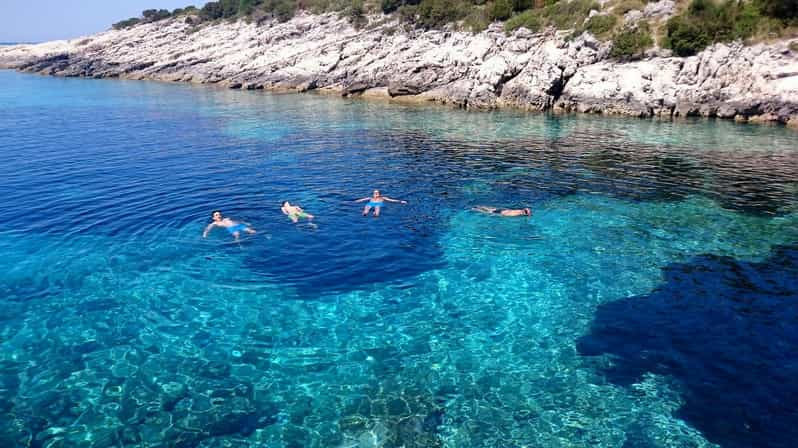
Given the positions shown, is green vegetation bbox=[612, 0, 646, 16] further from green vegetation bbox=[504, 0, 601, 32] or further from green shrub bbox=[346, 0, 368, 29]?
green shrub bbox=[346, 0, 368, 29]

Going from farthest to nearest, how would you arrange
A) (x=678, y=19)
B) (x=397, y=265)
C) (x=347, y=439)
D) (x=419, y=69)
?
(x=419, y=69) < (x=678, y=19) < (x=397, y=265) < (x=347, y=439)

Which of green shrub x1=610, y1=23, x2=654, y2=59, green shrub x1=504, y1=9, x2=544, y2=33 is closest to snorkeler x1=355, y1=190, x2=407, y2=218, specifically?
green shrub x1=610, y1=23, x2=654, y2=59

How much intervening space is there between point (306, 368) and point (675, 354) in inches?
381

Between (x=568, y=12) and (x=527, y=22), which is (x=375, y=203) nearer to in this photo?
(x=527, y=22)

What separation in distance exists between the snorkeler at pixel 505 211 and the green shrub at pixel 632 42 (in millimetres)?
38902

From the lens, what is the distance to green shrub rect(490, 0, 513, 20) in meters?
67.8

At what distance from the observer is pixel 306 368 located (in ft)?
42.2

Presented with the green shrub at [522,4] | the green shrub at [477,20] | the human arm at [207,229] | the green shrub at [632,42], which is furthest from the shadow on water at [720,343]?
the green shrub at [522,4]

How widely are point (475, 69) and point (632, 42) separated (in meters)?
17.8

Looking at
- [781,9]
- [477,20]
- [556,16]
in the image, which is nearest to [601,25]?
[556,16]

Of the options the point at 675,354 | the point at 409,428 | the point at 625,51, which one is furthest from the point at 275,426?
the point at 625,51

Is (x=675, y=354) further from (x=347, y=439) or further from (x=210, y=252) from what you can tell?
(x=210, y=252)

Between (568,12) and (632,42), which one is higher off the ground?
(568,12)

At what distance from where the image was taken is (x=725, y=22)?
49.8m
